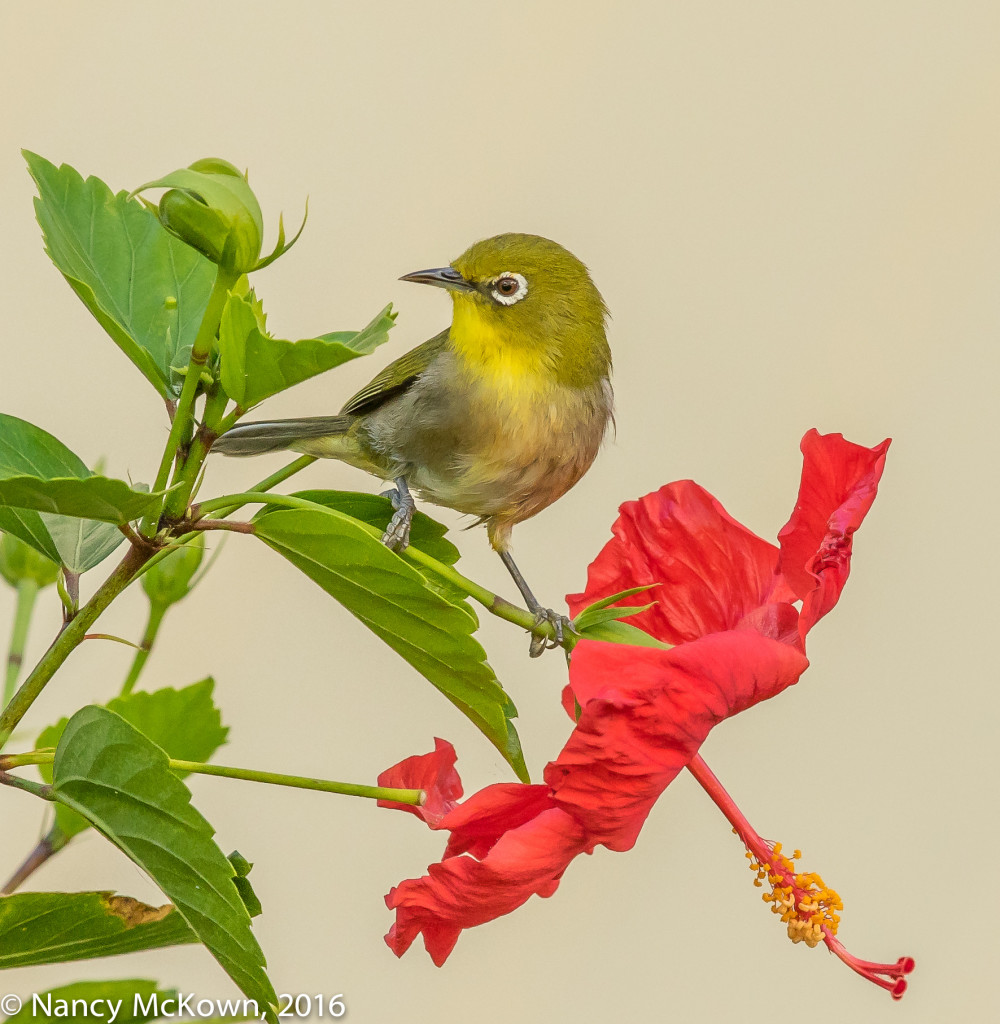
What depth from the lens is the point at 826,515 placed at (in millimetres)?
1000

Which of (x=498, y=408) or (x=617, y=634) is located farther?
(x=498, y=408)

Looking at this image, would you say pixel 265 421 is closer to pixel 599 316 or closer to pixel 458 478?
pixel 458 478

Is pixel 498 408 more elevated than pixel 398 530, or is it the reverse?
pixel 498 408

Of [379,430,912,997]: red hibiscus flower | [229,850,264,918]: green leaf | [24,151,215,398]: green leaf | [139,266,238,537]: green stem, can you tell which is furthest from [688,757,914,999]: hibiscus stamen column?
[24,151,215,398]: green leaf

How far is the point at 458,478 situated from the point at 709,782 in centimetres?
78

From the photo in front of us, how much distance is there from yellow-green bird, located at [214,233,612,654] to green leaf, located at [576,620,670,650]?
2.29 ft

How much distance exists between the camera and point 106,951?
1.04 m

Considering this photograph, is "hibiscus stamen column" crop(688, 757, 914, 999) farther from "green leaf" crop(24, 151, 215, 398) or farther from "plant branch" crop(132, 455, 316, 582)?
"green leaf" crop(24, 151, 215, 398)

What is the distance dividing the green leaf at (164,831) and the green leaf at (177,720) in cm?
39

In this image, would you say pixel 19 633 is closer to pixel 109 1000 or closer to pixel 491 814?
pixel 109 1000

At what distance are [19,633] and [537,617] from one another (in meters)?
0.54

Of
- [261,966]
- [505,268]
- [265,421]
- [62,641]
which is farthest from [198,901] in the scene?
[505,268]

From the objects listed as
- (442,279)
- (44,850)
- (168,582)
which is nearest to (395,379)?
(442,279)

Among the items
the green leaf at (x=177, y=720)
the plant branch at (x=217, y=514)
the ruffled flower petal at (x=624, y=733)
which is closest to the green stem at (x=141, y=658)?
the green leaf at (x=177, y=720)
